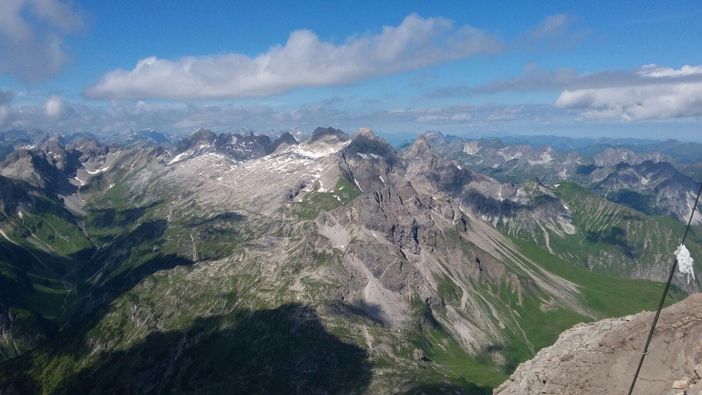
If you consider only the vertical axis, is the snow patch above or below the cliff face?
above

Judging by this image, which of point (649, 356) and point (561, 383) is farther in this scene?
point (561, 383)

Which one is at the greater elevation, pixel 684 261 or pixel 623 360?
pixel 684 261

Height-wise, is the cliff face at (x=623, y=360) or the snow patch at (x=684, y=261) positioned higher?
the snow patch at (x=684, y=261)

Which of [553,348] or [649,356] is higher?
[649,356]

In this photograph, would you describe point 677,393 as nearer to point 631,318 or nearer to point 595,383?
point 595,383

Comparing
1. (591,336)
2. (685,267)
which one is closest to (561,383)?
(591,336)

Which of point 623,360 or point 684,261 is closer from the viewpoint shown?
point 684,261

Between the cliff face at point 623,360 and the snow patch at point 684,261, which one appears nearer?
the snow patch at point 684,261

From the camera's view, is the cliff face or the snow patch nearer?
the snow patch
